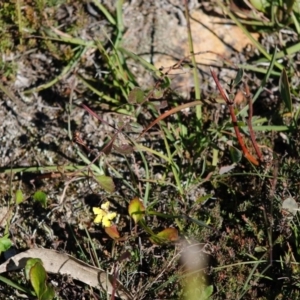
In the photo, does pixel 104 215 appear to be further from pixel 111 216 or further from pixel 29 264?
pixel 29 264

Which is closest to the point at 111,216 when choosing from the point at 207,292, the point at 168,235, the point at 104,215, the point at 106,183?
the point at 104,215

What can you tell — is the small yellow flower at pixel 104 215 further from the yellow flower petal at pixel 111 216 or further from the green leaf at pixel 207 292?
the green leaf at pixel 207 292

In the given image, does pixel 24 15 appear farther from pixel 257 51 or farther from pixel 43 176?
pixel 257 51

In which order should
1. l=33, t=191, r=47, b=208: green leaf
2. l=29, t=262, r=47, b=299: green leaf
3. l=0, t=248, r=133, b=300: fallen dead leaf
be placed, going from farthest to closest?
l=33, t=191, r=47, b=208: green leaf < l=0, t=248, r=133, b=300: fallen dead leaf < l=29, t=262, r=47, b=299: green leaf

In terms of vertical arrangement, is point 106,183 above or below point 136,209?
above

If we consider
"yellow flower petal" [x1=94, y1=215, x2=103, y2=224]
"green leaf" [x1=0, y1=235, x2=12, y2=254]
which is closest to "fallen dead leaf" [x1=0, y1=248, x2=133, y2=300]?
"green leaf" [x1=0, y1=235, x2=12, y2=254]

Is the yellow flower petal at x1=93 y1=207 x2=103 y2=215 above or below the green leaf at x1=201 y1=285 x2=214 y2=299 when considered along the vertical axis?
above

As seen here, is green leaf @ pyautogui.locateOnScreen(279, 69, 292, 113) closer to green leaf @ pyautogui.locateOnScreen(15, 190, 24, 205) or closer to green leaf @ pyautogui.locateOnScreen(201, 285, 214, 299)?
green leaf @ pyautogui.locateOnScreen(201, 285, 214, 299)
